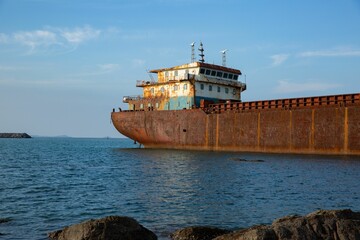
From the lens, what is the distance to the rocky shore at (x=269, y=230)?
6.16 meters

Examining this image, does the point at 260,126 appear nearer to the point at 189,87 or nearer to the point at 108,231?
the point at 189,87

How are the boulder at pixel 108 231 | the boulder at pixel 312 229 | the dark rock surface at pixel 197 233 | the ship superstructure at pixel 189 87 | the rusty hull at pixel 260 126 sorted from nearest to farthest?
the boulder at pixel 312 229, the boulder at pixel 108 231, the dark rock surface at pixel 197 233, the rusty hull at pixel 260 126, the ship superstructure at pixel 189 87

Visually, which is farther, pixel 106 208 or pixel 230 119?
pixel 230 119

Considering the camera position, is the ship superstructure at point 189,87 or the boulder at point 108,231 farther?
the ship superstructure at point 189,87

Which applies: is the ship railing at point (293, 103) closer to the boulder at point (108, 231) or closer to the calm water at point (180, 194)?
the calm water at point (180, 194)

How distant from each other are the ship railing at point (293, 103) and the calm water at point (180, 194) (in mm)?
4220

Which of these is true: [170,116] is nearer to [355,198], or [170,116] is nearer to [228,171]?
[228,171]

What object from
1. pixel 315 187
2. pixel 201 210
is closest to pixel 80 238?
pixel 201 210

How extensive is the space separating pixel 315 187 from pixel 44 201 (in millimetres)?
9498

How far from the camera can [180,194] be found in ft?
46.0

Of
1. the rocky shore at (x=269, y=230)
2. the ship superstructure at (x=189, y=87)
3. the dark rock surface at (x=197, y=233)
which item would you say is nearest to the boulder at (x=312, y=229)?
the rocky shore at (x=269, y=230)

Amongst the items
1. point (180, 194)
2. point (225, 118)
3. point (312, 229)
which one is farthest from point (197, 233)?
point (225, 118)

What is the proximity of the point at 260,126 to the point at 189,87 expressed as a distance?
9.47 m

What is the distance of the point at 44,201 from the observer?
13258 millimetres
